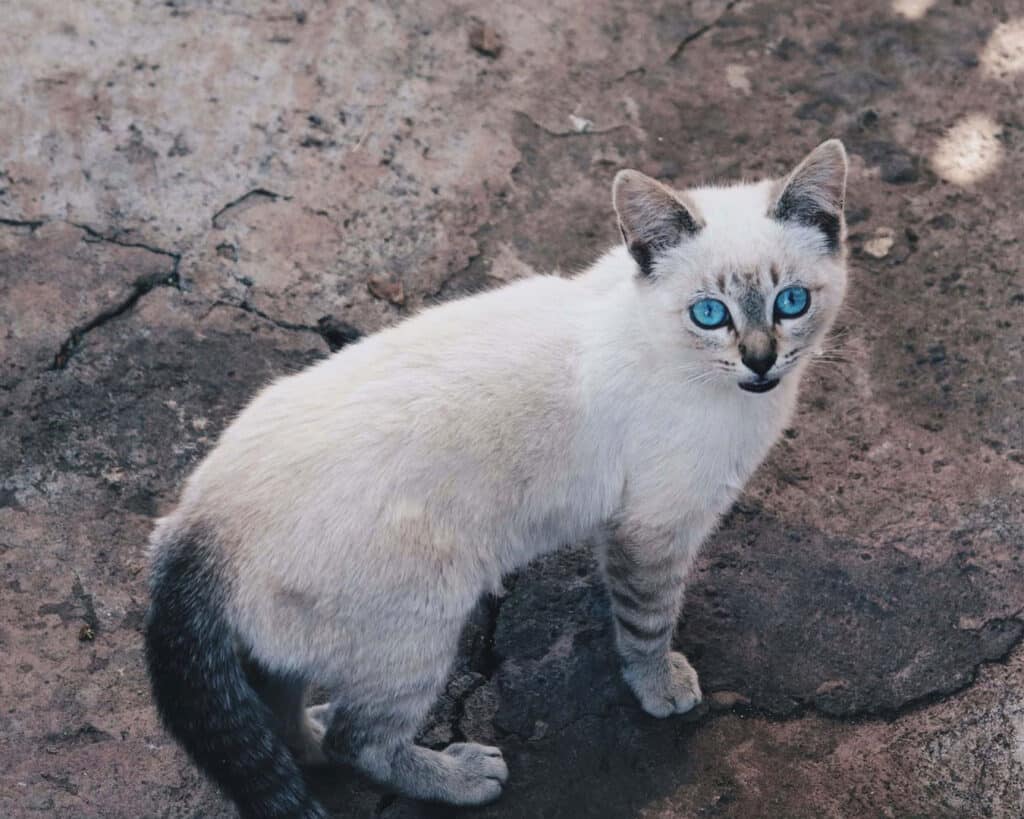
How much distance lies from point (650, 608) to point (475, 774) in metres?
0.62

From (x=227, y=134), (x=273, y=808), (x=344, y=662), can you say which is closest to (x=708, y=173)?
(x=227, y=134)

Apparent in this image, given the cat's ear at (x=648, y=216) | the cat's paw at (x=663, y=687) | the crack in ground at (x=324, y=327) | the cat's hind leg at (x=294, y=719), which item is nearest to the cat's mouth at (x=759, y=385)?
the cat's ear at (x=648, y=216)

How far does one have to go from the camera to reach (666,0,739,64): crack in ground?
15.5 feet

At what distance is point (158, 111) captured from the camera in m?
4.32

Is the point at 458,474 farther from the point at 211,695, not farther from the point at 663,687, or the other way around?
the point at 663,687

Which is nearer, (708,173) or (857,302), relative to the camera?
(857,302)

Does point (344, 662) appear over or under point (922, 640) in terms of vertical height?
over

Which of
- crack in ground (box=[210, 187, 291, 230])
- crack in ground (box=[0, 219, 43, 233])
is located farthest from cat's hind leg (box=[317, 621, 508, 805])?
crack in ground (box=[0, 219, 43, 233])

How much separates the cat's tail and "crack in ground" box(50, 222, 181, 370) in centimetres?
142

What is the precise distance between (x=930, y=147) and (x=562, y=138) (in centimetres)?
141

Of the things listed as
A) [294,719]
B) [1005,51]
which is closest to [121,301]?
[294,719]

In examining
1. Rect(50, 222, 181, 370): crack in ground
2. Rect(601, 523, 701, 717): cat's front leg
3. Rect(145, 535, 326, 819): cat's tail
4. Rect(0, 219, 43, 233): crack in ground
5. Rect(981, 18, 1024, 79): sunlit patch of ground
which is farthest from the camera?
Rect(981, 18, 1024, 79): sunlit patch of ground

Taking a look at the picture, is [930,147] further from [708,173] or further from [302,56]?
[302,56]

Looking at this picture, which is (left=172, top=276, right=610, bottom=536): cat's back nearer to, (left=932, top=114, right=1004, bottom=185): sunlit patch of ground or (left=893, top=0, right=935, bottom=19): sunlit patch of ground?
(left=932, top=114, right=1004, bottom=185): sunlit patch of ground
